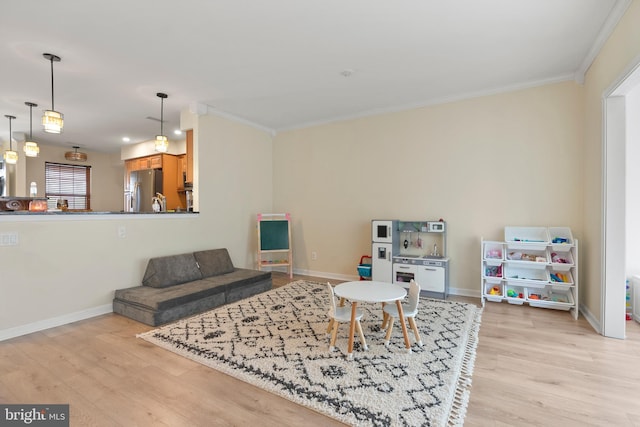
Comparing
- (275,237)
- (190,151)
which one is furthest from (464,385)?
(190,151)

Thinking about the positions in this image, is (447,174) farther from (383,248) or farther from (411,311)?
(411,311)

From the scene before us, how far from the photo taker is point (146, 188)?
647 centimetres

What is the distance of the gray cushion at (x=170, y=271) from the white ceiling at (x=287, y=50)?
2287mm

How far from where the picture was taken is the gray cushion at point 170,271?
12.5 ft

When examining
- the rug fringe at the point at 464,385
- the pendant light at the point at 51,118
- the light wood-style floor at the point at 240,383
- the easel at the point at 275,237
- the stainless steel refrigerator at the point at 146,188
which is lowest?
the light wood-style floor at the point at 240,383

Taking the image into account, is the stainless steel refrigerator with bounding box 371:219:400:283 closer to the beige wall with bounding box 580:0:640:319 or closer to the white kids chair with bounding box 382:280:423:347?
the white kids chair with bounding box 382:280:423:347

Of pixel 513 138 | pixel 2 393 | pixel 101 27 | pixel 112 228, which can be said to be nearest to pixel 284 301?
pixel 112 228

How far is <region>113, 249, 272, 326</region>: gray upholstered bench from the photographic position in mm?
3297

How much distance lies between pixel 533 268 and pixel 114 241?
5248 mm

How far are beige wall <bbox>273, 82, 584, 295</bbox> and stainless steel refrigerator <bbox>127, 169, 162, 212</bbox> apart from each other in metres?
2.86

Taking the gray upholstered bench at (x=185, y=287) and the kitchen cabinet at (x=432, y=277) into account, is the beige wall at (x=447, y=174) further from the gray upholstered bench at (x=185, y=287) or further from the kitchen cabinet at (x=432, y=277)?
the gray upholstered bench at (x=185, y=287)

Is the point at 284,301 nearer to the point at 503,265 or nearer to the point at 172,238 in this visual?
the point at 172,238

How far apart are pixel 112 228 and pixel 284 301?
2.30 metres

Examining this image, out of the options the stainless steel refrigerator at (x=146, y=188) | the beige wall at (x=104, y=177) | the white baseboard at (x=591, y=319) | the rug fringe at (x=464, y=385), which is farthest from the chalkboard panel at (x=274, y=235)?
the beige wall at (x=104, y=177)
